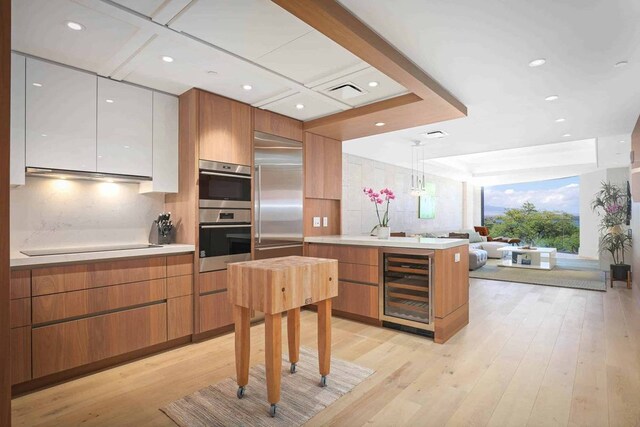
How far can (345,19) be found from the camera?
2.04 metres

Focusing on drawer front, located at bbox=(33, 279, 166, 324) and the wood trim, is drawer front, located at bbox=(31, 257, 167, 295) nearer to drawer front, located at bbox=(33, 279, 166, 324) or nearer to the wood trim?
drawer front, located at bbox=(33, 279, 166, 324)

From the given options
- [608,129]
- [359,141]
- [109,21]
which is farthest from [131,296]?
[608,129]

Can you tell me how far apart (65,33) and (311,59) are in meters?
1.71

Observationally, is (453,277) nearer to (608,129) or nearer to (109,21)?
(109,21)

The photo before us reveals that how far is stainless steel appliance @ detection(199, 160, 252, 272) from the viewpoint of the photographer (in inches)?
129

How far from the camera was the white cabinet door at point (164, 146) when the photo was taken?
3.24 m

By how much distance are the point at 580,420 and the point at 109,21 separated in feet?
12.4

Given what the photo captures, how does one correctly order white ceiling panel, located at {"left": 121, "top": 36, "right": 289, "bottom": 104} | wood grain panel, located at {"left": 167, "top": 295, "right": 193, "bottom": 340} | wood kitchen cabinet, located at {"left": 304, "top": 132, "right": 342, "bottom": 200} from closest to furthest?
white ceiling panel, located at {"left": 121, "top": 36, "right": 289, "bottom": 104}, wood grain panel, located at {"left": 167, "top": 295, "right": 193, "bottom": 340}, wood kitchen cabinet, located at {"left": 304, "top": 132, "right": 342, "bottom": 200}

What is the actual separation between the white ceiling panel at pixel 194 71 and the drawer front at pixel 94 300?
180 cm

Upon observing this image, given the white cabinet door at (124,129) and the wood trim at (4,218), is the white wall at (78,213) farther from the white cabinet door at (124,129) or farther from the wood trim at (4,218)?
the wood trim at (4,218)

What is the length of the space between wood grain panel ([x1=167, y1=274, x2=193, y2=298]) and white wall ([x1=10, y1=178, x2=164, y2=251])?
0.68 meters

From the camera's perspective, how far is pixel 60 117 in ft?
8.70

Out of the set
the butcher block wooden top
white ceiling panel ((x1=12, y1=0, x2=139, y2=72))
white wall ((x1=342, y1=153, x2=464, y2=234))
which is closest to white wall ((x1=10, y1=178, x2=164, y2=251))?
white ceiling panel ((x1=12, y1=0, x2=139, y2=72))

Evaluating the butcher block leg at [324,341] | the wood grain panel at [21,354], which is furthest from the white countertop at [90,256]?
the butcher block leg at [324,341]
